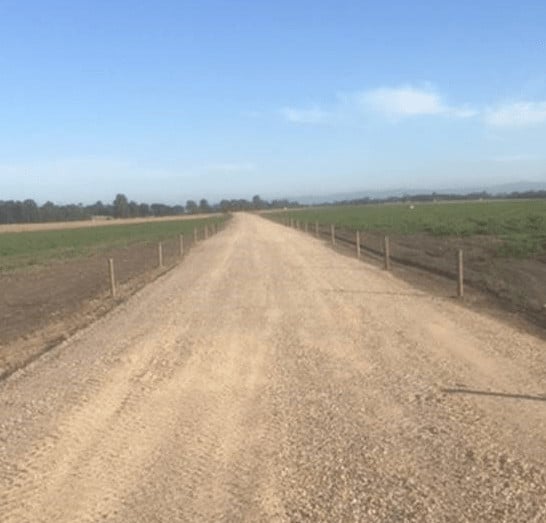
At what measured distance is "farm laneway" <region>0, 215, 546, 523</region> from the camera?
532 centimetres

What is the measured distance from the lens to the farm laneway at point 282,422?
532 centimetres

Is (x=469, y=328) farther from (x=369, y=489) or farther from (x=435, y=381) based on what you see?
(x=369, y=489)

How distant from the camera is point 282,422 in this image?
24.2 ft

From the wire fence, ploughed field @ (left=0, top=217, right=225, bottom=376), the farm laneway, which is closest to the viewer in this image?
the farm laneway

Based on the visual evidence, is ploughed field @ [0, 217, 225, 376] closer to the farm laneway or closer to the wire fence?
the farm laneway

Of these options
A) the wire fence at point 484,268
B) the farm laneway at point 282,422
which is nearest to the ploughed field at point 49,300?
the farm laneway at point 282,422

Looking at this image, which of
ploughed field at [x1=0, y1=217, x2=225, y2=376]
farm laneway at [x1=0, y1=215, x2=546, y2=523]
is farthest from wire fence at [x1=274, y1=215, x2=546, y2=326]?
ploughed field at [x1=0, y1=217, x2=225, y2=376]

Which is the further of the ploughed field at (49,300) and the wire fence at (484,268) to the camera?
the wire fence at (484,268)

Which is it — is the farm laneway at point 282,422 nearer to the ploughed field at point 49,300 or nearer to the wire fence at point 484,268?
the ploughed field at point 49,300

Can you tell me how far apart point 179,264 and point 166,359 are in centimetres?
2038

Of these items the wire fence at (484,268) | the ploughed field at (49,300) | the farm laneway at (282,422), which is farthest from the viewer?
the wire fence at (484,268)

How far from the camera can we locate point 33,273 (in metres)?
34.1

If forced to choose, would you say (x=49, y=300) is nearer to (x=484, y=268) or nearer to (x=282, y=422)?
(x=484, y=268)

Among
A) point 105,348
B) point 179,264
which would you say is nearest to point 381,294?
point 105,348
